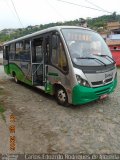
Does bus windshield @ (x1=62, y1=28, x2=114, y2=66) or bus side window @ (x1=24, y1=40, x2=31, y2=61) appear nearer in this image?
bus windshield @ (x1=62, y1=28, x2=114, y2=66)

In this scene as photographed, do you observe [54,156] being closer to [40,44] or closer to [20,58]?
[40,44]

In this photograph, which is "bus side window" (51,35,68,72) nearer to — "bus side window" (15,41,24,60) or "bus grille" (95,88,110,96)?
"bus grille" (95,88,110,96)

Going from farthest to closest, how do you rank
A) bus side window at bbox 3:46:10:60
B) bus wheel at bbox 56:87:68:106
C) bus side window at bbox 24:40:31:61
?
bus side window at bbox 3:46:10:60, bus side window at bbox 24:40:31:61, bus wheel at bbox 56:87:68:106

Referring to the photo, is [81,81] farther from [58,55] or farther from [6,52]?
[6,52]

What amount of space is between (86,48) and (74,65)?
995 millimetres

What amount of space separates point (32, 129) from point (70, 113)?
147cm

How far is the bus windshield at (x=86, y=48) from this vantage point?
6344 mm

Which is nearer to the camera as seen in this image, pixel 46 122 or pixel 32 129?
pixel 32 129

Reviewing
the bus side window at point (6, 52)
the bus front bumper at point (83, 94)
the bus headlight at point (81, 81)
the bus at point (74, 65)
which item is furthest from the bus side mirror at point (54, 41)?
the bus side window at point (6, 52)

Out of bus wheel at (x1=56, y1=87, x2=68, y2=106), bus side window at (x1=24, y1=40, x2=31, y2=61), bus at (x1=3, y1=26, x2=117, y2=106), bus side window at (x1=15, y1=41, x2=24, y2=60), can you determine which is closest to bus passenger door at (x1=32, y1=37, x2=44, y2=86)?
bus at (x1=3, y1=26, x2=117, y2=106)

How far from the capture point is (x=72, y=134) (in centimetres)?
494

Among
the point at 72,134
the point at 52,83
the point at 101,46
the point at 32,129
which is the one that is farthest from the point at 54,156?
the point at 101,46

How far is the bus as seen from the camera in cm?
611

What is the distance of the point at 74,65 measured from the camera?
20.0 ft
